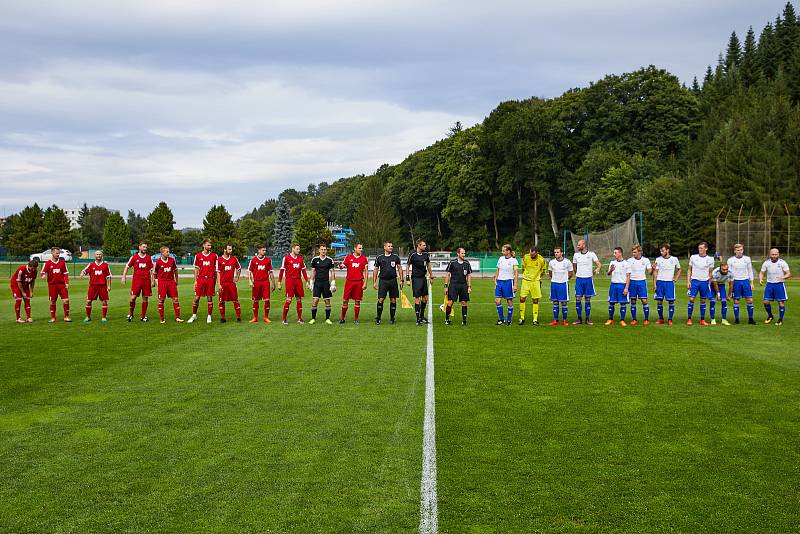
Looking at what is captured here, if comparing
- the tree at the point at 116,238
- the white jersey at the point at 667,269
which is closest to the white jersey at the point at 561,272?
the white jersey at the point at 667,269

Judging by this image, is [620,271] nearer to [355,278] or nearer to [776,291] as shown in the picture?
[776,291]

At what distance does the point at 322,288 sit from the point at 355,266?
1.00 meters

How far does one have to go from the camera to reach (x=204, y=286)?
16.4 meters

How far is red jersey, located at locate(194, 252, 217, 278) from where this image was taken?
53.3 feet

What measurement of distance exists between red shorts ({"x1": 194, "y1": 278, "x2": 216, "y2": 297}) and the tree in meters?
77.2

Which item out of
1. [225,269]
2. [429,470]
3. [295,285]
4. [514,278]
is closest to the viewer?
[429,470]

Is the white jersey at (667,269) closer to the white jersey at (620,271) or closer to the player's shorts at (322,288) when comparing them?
the white jersey at (620,271)

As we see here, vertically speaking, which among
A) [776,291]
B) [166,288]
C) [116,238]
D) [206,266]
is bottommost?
[776,291]

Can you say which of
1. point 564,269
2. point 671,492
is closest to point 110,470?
point 671,492

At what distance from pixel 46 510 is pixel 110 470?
81cm

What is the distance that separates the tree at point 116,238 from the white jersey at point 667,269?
3262 inches

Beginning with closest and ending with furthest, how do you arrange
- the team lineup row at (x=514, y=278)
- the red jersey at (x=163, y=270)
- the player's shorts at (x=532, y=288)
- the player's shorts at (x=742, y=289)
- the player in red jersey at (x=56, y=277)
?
the player's shorts at (x=532, y=288)
the player's shorts at (x=742, y=289)
the team lineup row at (x=514, y=278)
the player in red jersey at (x=56, y=277)
the red jersey at (x=163, y=270)

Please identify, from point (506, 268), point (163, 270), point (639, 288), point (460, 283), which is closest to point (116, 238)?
point (163, 270)

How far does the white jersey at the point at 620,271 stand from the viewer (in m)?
15.9
